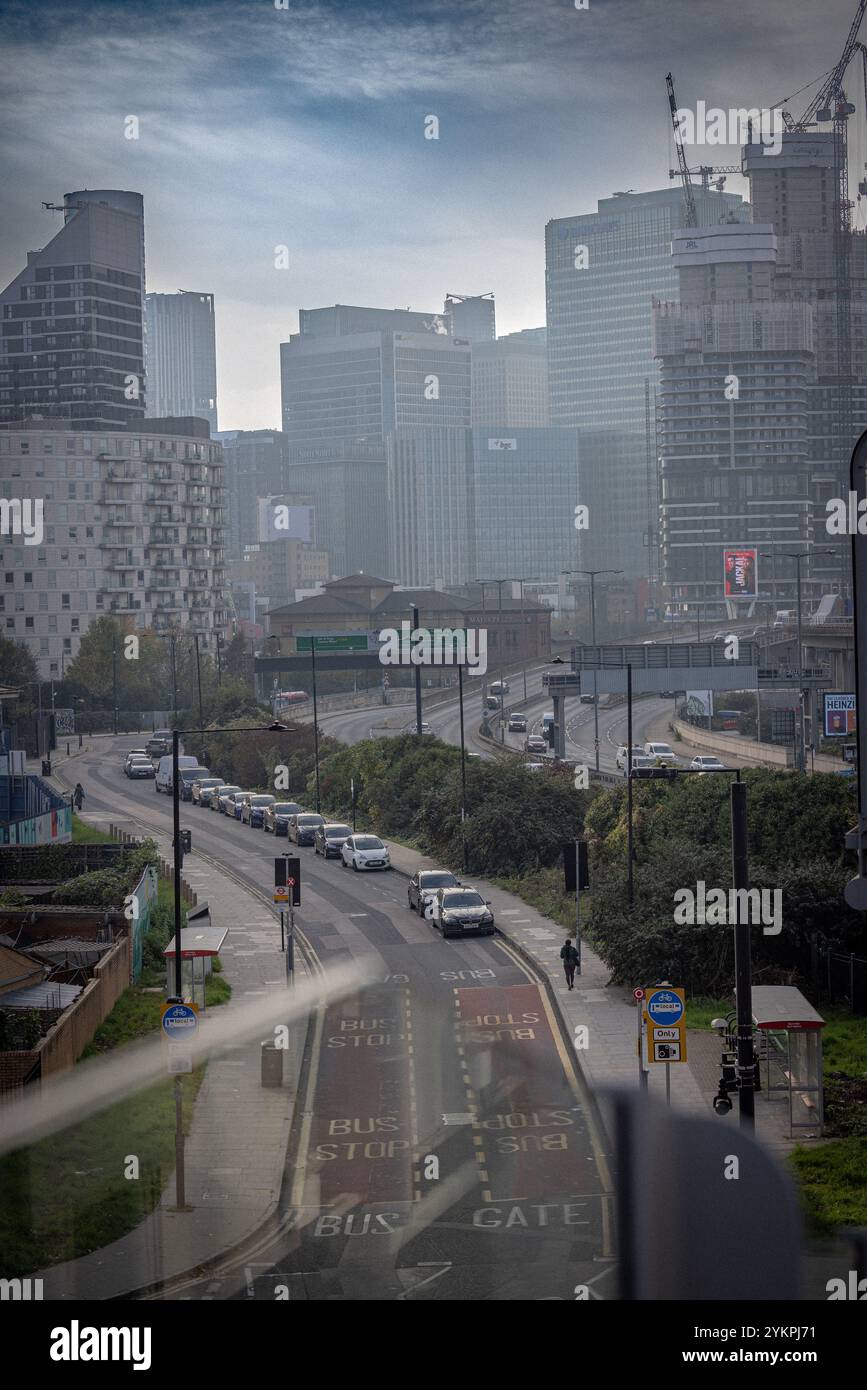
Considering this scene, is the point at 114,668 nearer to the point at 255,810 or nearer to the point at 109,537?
the point at 109,537

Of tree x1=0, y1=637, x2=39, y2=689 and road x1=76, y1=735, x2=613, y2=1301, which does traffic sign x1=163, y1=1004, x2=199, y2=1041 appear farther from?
tree x1=0, y1=637, x2=39, y2=689

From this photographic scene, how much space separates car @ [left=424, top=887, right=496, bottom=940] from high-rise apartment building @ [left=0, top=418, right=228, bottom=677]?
3271 inches

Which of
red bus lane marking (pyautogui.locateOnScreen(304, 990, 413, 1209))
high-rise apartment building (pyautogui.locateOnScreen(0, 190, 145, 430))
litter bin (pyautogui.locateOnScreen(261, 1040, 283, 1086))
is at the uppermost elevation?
high-rise apartment building (pyautogui.locateOnScreen(0, 190, 145, 430))

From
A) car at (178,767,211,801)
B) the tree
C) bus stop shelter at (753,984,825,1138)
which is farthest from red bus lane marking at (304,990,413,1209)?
the tree

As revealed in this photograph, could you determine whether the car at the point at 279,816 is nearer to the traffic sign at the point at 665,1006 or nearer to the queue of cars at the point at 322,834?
the queue of cars at the point at 322,834

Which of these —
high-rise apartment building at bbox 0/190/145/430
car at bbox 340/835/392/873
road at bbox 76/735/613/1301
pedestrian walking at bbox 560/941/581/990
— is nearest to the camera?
road at bbox 76/735/613/1301

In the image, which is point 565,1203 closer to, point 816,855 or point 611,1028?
point 611,1028

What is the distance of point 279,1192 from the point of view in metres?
17.3

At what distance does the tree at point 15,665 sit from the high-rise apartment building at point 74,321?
222 feet

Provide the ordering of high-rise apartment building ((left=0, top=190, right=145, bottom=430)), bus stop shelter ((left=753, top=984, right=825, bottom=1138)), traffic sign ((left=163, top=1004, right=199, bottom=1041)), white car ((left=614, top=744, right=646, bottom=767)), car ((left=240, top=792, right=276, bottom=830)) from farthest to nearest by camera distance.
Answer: high-rise apartment building ((left=0, top=190, right=145, bottom=430)), white car ((left=614, top=744, right=646, bottom=767)), car ((left=240, top=792, right=276, bottom=830)), bus stop shelter ((left=753, top=984, right=825, bottom=1138)), traffic sign ((left=163, top=1004, right=199, bottom=1041))

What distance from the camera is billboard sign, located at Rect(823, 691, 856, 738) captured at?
6469 centimetres

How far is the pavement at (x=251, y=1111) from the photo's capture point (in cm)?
1514

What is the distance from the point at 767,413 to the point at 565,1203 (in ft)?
585

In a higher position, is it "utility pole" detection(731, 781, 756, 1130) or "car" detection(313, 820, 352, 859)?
"utility pole" detection(731, 781, 756, 1130)
